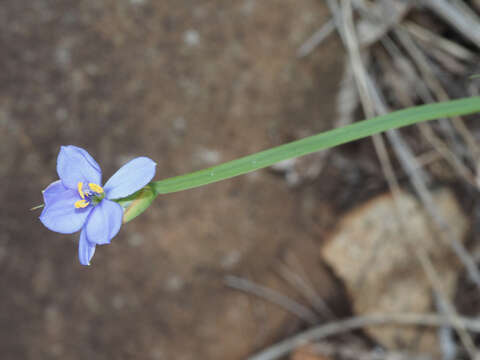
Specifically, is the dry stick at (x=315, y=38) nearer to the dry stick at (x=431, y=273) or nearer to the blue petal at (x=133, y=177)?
the dry stick at (x=431, y=273)

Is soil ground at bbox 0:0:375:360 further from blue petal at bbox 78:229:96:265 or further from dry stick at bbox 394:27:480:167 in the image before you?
blue petal at bbox 78:229:96:265

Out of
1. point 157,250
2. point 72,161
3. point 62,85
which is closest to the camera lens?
point 72,161

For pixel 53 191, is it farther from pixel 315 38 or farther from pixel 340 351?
pixel 340 351

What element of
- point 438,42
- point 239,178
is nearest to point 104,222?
point 239,178

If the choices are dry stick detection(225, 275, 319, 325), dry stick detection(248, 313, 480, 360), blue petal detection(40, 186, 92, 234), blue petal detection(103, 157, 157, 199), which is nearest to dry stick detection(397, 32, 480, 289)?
dry stick detection(248, 313, 480, 360)

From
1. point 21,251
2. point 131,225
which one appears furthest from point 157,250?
point 21,251

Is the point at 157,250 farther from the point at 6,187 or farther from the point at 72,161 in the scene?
the point at 72,161
